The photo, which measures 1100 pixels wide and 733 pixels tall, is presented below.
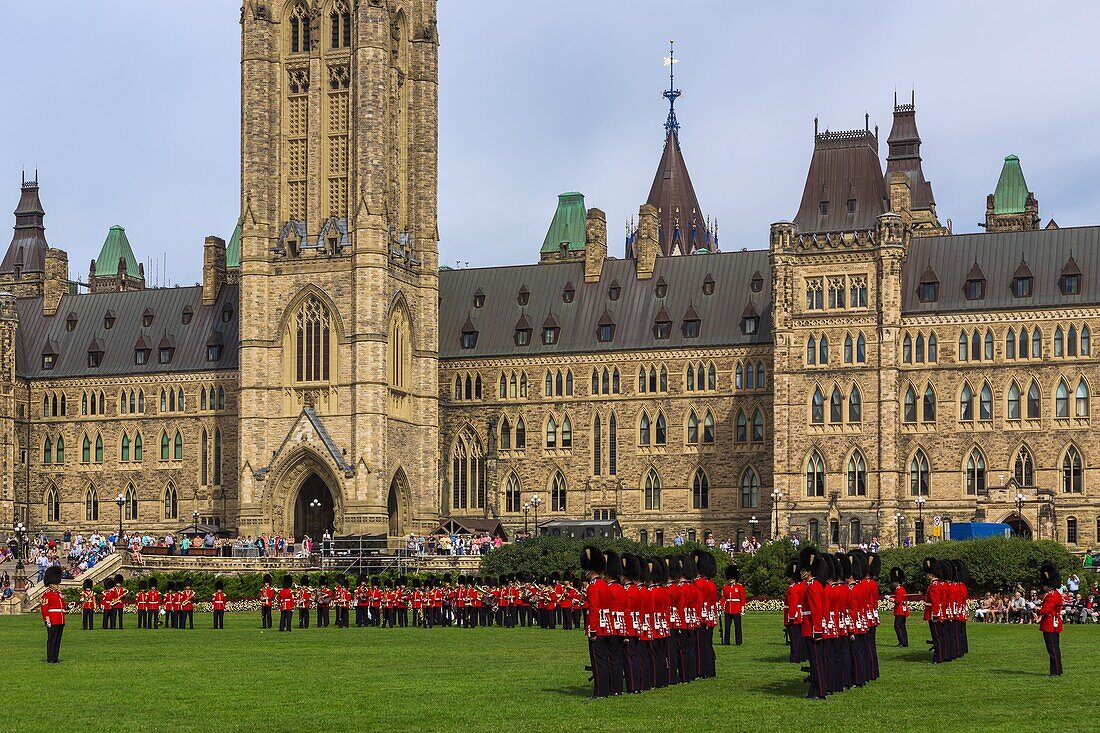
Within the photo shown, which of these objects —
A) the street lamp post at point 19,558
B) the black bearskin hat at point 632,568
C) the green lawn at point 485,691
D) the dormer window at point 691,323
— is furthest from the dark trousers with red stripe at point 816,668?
the dormer window at point 691,323

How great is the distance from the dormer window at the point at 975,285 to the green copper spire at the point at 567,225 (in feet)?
119

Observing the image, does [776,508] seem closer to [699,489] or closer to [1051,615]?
[699,489]

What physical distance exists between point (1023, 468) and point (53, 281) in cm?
5754

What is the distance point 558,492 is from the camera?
99125mm

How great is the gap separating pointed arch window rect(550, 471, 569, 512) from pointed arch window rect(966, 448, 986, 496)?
21.7 metres

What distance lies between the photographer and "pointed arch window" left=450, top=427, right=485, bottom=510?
101m

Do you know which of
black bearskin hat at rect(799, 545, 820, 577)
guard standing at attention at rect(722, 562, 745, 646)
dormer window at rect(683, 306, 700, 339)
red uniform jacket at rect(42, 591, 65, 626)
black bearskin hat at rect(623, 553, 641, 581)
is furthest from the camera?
dormer window at rect(683, 306, 700, 339)

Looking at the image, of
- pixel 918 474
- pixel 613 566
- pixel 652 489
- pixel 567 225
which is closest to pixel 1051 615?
pixel 613 566

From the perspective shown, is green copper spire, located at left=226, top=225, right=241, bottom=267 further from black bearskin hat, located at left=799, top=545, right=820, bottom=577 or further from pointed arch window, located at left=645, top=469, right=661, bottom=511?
black bearskin hat, located at left=799, top=545, right=820, bottom=577

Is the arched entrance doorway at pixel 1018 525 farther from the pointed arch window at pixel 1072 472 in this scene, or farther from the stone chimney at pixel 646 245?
the stone chimney at pixel 646 245

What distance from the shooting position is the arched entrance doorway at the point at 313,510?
94.0 m

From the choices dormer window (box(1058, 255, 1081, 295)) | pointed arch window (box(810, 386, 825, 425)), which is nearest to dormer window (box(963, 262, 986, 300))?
dormer window (box(1058, 255, 1081, 295))

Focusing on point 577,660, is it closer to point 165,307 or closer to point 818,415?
point 818,415

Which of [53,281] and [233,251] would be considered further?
[233,251]
